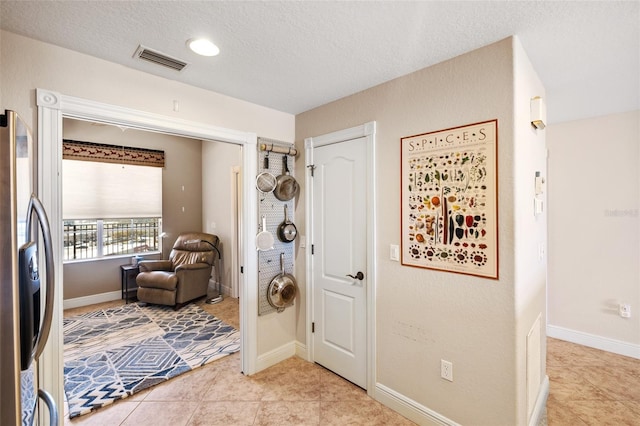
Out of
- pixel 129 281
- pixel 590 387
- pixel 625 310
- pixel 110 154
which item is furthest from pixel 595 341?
pixel 110 154

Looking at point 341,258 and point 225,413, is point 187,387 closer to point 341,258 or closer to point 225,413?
point 225,413

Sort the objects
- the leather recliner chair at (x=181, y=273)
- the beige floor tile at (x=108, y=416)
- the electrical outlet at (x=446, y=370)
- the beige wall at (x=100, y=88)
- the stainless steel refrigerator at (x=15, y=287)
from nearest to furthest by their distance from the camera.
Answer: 1. the stainless steel refrigerator at (x=15, y=287)
2. the beige wall at (x=100, y=88)
3. the electrical outlet at (x=446, y=370)
4. the beige floor tile at (x=108, y=416)
5. the leather recliner chair at (x=181, y=273)

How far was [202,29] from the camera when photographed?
1.58 metres

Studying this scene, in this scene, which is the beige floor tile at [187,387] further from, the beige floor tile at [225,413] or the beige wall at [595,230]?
the beige wall at [595,230]

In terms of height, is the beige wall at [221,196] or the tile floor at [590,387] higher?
the beige wall at [221,196]

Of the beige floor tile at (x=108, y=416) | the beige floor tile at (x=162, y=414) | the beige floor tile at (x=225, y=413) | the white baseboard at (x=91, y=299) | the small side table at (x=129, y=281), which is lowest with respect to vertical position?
the beige floor tile at (x=225, y=413)

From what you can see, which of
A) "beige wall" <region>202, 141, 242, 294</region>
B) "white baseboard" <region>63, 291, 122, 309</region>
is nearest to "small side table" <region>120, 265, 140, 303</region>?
"white baseboard" <region>63, 291, 122, 309</region>

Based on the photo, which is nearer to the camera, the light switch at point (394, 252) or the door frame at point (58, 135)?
the door frame at point (58, 135)

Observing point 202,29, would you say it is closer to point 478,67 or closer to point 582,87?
point 478,67

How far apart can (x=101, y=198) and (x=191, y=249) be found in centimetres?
160

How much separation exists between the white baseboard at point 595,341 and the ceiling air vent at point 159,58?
178 inches

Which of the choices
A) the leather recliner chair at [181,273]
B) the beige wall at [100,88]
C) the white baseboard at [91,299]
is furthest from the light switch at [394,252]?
the white baseboard at [91,299]

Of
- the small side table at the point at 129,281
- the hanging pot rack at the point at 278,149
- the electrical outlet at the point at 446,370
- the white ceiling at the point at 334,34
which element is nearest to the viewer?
the white ceiling at the point at 334,34

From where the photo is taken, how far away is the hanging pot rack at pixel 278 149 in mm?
2732
